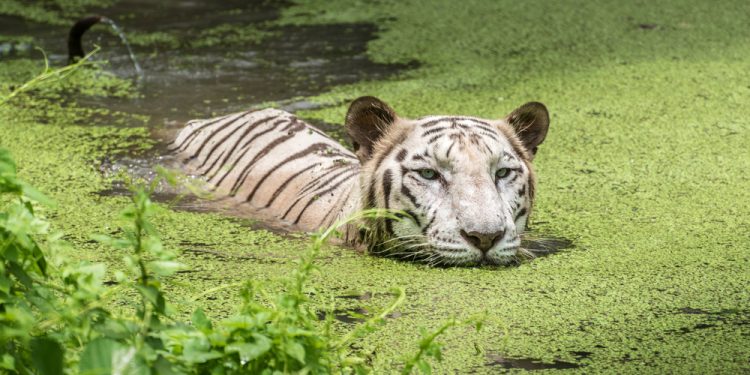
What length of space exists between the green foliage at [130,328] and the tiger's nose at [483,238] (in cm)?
116

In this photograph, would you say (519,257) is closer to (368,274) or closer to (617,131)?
(368,274)

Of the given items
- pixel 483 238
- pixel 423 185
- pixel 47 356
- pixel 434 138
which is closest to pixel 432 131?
pixel 434 138

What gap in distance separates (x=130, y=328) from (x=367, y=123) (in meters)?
1.70

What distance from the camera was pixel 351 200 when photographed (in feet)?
11.1

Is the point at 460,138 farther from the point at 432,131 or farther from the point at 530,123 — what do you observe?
the point at 530,123

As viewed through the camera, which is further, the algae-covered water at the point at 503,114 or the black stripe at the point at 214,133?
the black stripe at the point at 214,133

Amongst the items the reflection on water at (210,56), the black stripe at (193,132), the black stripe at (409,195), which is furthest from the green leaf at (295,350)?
the reflection on water at (210,56)

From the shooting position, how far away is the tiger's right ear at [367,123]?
3338 mm

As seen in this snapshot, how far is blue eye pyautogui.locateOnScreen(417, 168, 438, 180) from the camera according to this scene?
3195 mm

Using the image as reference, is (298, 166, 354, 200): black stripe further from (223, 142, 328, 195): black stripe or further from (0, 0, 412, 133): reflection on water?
(0, 0, 412, 133): reflection on water

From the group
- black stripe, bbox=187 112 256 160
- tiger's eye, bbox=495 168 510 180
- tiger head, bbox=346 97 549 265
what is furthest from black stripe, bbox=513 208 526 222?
black stripe, bbox=187 112 256 160

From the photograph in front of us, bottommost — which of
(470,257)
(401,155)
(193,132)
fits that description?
(470,257)

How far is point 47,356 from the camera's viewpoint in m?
1.71

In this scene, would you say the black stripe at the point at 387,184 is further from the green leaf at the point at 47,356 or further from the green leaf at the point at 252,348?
the green leaf at the point at 47,356
